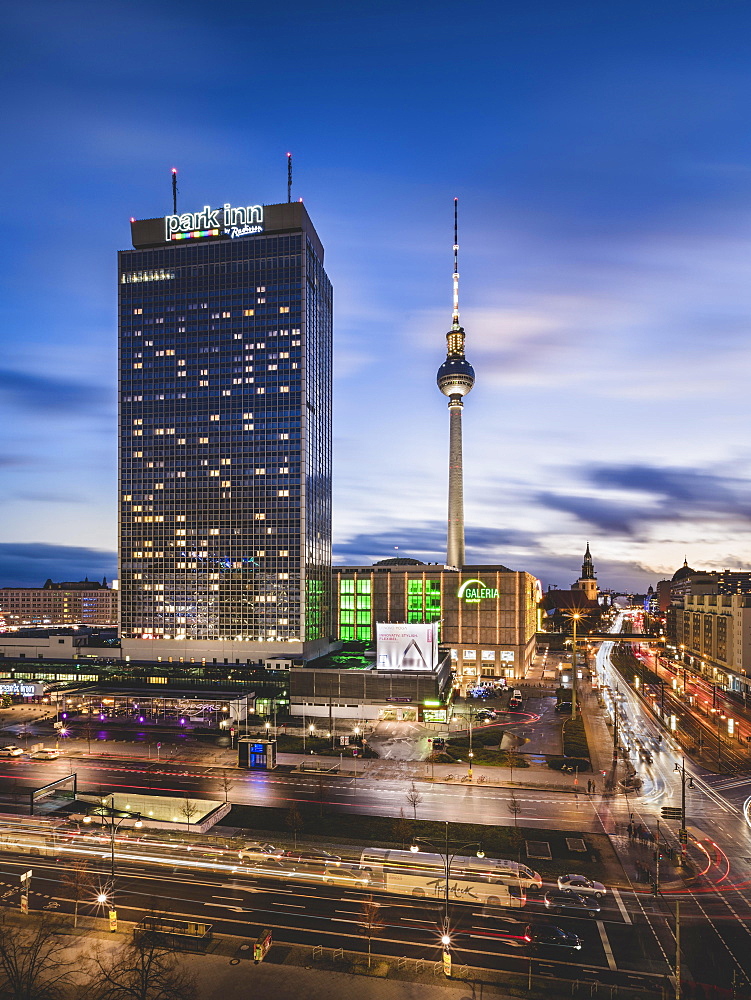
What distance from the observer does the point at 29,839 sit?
63.8 metres

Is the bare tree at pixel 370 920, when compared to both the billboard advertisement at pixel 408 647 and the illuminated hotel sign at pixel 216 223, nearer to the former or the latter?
the billboard advertisement at pixel 408 647

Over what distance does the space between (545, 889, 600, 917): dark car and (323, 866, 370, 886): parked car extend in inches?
608

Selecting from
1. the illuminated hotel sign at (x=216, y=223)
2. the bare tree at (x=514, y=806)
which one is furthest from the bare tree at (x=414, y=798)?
the illuminated hotel sign at (x=216, y=223)

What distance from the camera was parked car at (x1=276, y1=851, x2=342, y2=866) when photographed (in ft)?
194

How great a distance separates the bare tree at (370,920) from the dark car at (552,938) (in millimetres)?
11037

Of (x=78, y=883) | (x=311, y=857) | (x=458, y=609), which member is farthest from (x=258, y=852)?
(x=458, y=609)

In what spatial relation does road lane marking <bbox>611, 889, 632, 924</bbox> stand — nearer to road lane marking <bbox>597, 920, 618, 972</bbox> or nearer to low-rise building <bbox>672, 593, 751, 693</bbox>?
road lane marking <bbox>597, 920, 618, 972</bbox>

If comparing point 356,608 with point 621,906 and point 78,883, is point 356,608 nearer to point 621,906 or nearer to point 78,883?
point 78,883

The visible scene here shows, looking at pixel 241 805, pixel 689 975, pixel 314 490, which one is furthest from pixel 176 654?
pixel 689 975

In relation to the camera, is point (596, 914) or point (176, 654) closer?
point (596, 914)

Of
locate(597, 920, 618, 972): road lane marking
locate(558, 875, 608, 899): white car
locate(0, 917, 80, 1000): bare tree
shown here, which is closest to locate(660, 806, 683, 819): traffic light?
locate(558, 875, 608, 899): white car

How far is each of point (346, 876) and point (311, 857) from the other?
15.4 feet

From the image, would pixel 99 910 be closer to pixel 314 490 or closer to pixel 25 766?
pixel 25 766

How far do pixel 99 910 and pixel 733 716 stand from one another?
119402 millimetres
